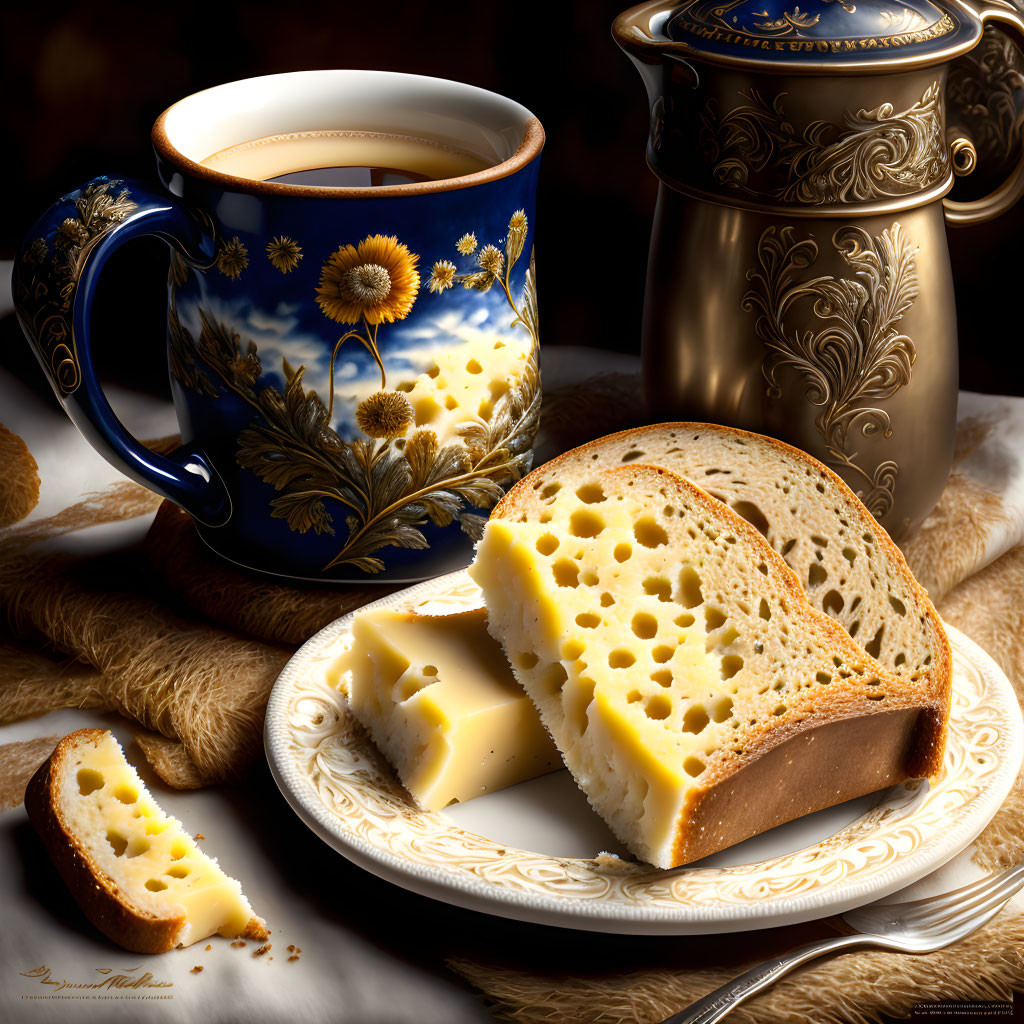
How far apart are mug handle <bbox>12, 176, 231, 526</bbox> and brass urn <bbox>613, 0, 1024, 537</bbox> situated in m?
0.47

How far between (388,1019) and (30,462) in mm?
860

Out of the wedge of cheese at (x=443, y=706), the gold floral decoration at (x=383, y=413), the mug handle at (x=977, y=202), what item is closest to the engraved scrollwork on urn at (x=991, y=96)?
the mug handle at (x=977, y=202)

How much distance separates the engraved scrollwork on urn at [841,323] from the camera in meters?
1.18

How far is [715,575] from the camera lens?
1.03 m

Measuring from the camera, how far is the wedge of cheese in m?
0.95

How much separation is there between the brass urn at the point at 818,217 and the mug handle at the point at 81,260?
0.47 metres

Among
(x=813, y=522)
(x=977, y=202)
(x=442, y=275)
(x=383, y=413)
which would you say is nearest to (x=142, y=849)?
(x=383, y=413)

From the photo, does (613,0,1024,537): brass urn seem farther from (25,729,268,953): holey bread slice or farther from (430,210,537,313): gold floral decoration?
(25,729,268,953): holey bread slice

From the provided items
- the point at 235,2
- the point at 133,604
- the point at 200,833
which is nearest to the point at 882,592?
the point at 200,833

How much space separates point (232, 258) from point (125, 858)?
0.52 metres

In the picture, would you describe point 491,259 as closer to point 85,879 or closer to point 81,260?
point 81,260

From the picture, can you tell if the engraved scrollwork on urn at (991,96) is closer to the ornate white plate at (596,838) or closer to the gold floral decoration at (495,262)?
the gold floral decoration at (495,262)

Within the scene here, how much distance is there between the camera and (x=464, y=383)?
1.15 metres

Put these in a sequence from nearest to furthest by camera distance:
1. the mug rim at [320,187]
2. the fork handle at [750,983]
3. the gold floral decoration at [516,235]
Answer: the fork handle at [750,983] → the mug rim at [320,187] → the gold floral decoration at [516,235]
